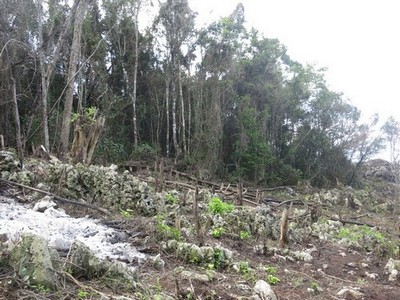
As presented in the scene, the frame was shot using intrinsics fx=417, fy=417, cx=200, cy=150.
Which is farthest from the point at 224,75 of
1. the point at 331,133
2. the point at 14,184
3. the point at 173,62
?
the point at 14,184

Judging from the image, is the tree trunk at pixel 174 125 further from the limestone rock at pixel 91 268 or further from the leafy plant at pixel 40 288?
the leafy plant at pixel 40 288

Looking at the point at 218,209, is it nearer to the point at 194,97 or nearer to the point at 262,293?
the point at 262,293

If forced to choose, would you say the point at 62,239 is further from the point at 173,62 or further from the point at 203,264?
the point at 173,62

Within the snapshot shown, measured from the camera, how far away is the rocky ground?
12.2 ft

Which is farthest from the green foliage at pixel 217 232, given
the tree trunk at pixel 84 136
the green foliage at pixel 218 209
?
the tree trunk at pixel 84 136

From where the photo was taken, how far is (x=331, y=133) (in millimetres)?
29484

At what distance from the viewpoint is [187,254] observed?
5.26 metres

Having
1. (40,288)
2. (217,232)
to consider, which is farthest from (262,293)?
(217,232)

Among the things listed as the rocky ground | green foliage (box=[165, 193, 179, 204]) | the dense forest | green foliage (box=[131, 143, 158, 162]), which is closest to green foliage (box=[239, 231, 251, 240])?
the rocky ground

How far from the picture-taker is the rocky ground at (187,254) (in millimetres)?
3713

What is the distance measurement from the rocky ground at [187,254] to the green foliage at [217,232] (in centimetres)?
2

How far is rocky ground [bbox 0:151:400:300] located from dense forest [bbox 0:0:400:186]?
828cm

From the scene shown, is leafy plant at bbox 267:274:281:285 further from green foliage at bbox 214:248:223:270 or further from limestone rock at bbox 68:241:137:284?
limestone rock at bbox 68:241:137:284

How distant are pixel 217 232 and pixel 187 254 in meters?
2.03
